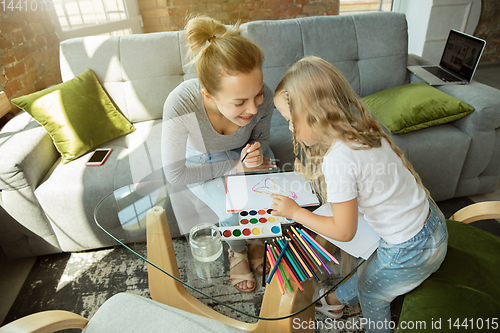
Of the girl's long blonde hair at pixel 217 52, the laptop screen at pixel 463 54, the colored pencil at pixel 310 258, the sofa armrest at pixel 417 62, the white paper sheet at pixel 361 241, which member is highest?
the girl's long blonde hair at pixel 217 52

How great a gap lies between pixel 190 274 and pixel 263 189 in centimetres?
39

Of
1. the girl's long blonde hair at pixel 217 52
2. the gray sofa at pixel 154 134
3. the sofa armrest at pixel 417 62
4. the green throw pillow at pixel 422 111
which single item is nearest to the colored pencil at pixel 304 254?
the gray sofa at pixel 154 134

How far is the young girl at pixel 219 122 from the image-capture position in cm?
102

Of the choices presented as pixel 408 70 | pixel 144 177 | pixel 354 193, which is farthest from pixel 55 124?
pixel 408 70

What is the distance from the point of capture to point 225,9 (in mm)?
3355

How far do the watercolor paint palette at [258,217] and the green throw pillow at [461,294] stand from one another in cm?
45

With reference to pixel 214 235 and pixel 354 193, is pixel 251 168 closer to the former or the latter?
pixel 214 235

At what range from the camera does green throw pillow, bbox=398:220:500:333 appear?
81 centimetres

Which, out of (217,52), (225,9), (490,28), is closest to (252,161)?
(217,52)

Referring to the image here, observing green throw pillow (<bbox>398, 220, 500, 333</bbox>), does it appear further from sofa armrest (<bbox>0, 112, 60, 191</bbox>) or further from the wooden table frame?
sofa armrest (<bbox>0, 112, 60, 191</bbox>)

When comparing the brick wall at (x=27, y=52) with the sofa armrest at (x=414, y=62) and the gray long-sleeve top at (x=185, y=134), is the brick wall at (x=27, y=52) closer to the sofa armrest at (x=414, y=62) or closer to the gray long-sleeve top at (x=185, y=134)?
the gray long-sleeve top at (x=185, y=134)

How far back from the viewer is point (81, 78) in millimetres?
1815

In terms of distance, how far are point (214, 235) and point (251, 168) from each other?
37 centimetres

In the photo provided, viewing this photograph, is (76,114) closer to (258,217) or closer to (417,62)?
(258,217)
